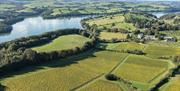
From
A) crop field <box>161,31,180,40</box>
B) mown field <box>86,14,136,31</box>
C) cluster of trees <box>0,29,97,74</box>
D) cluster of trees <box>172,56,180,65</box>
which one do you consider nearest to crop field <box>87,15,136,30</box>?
mown field <box>86,14,136,31</box>

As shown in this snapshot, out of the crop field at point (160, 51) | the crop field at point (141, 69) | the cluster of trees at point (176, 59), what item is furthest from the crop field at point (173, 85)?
the crop field at point (160, 51)

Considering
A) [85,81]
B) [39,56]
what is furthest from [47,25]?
[85,81]

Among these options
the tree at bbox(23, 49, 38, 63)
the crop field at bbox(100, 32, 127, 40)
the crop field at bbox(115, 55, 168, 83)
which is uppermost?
the tree at bbox(23, 49, 38, 63)

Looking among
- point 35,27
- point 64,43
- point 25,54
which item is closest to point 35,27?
point 35,27

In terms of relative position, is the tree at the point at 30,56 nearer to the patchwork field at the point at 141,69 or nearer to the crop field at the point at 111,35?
the patchwork field at the point at 141,69

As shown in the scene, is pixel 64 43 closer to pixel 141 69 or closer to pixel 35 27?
pixel 141 69

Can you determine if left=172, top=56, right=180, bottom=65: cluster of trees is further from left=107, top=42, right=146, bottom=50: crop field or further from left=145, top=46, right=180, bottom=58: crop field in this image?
left=107, top=42, right=146, bottom=50: crop field
